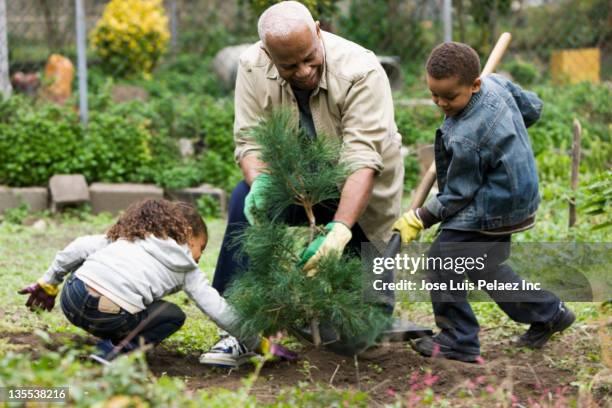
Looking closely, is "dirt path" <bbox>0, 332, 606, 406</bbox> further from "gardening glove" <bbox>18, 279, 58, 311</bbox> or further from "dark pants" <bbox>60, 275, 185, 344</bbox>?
"gardening glove" <bbox>18, 279, 58, 311</bbox>

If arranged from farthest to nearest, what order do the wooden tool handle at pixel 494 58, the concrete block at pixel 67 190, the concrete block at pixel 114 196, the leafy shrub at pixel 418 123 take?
1. the leafy shrub at pixel 418 123
2. the concrete block at pixel 114 196
3. the concrete block at pixel 67 190
4. the wooden tool handle at pixel 494 58

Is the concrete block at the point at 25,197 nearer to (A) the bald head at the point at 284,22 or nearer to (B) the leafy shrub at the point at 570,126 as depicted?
(B) the leafy shrub at the point at 570,126

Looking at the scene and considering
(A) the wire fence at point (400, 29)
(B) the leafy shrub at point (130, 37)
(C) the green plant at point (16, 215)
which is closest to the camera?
(C) the green plant at point (16, 215)

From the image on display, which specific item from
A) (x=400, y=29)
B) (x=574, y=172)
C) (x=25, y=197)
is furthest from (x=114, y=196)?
(x=400, y=29)

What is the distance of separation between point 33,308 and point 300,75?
5.31 feet

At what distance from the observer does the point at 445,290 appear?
405 centimetres

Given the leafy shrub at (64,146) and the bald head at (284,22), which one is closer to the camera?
the bald head at (284,22)

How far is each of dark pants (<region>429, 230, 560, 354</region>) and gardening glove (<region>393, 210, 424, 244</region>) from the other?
0.16 m

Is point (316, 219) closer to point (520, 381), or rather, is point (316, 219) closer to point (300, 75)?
point (300, 75)

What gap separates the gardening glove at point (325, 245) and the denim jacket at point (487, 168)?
0.52 m

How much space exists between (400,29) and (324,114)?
20.8 feet

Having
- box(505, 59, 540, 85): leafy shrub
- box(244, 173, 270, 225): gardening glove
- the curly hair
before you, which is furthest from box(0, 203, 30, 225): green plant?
box(505, 59, 540, 85): leafy shrub

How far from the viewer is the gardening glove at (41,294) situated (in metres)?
4.11

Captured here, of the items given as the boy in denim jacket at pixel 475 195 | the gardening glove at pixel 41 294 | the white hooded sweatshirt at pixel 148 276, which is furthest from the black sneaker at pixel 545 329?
the gardening glove at pixel 41 294
